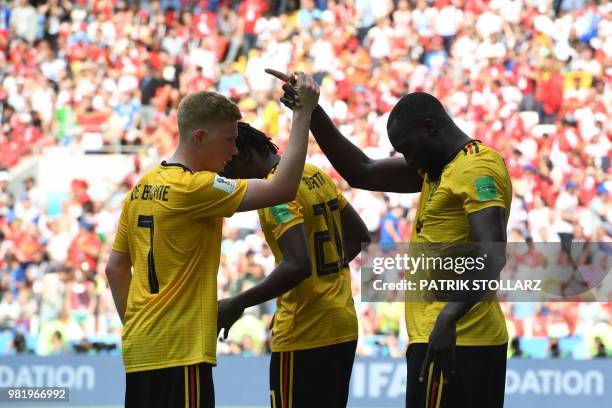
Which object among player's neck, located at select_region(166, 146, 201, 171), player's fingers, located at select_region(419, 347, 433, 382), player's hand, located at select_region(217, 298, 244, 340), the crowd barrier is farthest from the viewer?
the crowd barrier

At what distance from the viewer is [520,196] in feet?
49.6

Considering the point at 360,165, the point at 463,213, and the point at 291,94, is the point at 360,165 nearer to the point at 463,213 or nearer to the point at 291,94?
the point at 463,213

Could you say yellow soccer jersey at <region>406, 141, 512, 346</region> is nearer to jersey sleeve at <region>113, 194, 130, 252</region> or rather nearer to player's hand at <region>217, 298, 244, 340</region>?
player's hand at <region>217, 298, 244, 340</region>

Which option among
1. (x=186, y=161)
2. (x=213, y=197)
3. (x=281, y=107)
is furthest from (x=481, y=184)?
(x=281, y=107)

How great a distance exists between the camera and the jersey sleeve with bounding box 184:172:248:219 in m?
4.48

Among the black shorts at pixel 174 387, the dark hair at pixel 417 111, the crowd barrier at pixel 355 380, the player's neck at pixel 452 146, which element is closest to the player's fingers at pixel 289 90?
the dark hair at pixel 417 111

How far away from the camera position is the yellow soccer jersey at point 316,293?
5625 millimetres

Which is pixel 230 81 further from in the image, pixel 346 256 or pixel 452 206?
pixel 452 206

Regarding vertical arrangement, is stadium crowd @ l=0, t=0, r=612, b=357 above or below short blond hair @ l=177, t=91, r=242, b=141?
above

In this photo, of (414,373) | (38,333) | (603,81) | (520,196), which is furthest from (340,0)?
(414,373)

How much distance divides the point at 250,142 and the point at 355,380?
23.8 feet

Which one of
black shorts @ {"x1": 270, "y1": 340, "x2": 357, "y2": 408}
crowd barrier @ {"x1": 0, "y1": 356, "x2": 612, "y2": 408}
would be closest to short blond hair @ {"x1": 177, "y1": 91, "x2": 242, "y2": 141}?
black shorts @ {"x1": 270, "y1": 340, "x2": 357, "y2": 408}

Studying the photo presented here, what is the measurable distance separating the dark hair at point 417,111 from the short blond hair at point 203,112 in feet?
2.54

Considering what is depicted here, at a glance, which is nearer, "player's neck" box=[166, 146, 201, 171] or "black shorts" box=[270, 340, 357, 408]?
"player's neck" box=[166, 146, 201, 171]
